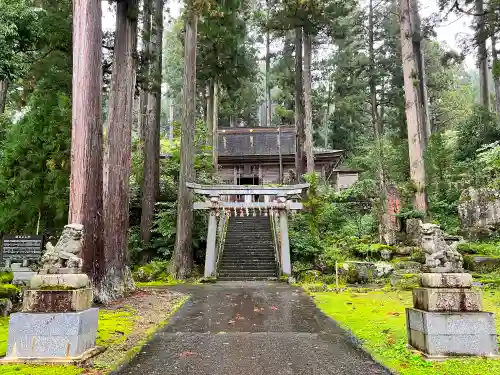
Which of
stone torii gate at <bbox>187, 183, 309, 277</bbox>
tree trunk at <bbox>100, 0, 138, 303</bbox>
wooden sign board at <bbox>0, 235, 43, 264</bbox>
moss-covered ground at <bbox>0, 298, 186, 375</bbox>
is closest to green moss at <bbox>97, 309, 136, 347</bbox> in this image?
moss-covered ground at <bbox>0, 298, 186, 375</bbox>

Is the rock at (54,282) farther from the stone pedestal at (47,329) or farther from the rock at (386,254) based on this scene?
the rock at (386,254)

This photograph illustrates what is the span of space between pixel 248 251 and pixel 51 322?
34.2 feet

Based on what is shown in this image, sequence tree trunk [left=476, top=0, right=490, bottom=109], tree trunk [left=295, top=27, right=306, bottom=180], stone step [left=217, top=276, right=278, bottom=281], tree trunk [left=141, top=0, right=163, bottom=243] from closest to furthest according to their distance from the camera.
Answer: stone step [left=217, top=276, right=278, bottom=281] → tree trunk [left=141, top=0, right=163, bottom=243] → tree trunk [left=476, top=0, right=490, bottom=109] → tree trunk [left=295, top=27, right=306, bottom=180]

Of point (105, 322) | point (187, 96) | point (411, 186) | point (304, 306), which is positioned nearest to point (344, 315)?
point (304, 306)

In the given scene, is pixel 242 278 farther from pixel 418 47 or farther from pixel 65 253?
pixel 418 47

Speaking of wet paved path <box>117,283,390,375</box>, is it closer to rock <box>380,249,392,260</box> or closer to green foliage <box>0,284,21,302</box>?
green foliage <box>0,284,21,302</box>

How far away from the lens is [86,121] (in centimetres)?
645

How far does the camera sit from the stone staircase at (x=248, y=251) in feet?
40.5

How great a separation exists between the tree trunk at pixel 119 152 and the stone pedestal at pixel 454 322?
238 inches

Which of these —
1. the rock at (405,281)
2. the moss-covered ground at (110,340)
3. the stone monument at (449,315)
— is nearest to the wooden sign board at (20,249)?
the moss-covered ground at (110,340)

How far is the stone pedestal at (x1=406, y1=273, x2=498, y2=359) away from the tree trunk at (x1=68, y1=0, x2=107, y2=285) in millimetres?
5404

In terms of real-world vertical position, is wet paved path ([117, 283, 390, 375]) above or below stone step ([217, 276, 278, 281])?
above

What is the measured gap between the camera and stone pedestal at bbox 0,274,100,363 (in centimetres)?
368

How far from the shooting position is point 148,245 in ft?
44.5
